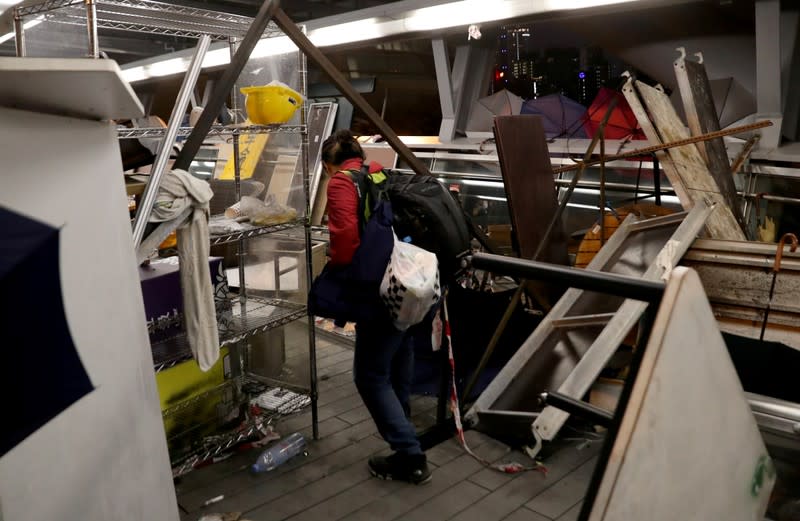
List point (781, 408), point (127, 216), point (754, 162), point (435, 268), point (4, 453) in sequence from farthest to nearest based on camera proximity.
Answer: point (754, 162) < point (435, 268) < point (781, 408) < point (127, 216) < point (4, 453)

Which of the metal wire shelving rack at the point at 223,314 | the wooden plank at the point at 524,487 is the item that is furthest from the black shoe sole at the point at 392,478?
the metal wire shelving rack at the point at 223,314

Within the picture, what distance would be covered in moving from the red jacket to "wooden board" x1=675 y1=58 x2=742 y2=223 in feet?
7.54

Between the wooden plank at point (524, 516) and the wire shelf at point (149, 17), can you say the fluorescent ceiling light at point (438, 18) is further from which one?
the wooden plank at point (524, 516)

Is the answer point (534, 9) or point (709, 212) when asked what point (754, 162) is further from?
point (534, 9)

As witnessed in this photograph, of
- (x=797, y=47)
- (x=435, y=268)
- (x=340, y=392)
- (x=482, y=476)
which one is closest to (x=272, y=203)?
(x=435, y=268)

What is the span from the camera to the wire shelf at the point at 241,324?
3.18 meters

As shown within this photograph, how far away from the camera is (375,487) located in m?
3.47

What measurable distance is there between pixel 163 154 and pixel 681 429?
222 cm

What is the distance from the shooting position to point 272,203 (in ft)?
12.6

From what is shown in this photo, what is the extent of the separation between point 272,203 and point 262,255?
0.51 meters

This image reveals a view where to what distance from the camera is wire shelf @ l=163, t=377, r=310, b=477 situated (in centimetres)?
350

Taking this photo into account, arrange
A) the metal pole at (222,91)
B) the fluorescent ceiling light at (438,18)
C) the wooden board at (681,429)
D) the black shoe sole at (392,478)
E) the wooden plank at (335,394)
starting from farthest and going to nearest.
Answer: the fluorescent ceiling light at (438,18) → the wooden plank at (335,394) → the black shoe sole at (392,478) → the metal pole at (222,91) → the wooden board at (681,429)

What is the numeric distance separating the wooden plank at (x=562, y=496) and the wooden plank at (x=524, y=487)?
34 millimetres

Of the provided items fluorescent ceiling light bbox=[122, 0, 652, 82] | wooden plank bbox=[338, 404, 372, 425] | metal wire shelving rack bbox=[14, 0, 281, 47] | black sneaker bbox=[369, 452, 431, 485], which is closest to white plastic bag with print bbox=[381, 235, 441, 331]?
black sneaker bbox=[369, 452, 431, 485]
